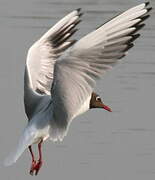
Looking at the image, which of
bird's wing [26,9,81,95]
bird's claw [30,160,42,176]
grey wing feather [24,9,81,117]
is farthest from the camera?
bird's wing [26,9,81,95]

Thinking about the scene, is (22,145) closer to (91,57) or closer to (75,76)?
(75,76)

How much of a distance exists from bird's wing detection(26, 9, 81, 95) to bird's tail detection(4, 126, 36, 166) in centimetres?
61

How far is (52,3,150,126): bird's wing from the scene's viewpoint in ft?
24.7

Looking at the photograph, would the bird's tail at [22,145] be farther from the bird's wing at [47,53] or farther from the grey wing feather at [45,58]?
the bird's wing at [47,53]

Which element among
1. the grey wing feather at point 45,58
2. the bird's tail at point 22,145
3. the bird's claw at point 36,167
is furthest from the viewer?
the grey wing feather at point 45,58

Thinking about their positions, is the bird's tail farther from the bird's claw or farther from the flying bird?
the bird's claw

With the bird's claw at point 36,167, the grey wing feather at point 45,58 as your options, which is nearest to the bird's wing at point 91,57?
the bird's claw at point 36,167

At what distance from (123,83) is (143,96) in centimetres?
43

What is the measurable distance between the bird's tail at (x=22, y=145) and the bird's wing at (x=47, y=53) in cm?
61

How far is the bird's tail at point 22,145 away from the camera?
7820 mm

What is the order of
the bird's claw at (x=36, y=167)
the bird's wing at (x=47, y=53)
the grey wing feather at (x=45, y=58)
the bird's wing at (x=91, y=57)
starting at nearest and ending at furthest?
the bird's wing at (x=91, y=57) → the bird's claw at (x=36, y=167) → the grey wing feather at (x=45, y=58) → the bird's wing at (x=47, y=53)

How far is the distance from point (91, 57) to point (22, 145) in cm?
83

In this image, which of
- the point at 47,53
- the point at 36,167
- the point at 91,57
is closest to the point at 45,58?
the point at 47,53

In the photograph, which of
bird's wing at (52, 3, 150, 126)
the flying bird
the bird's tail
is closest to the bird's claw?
the flying bird
